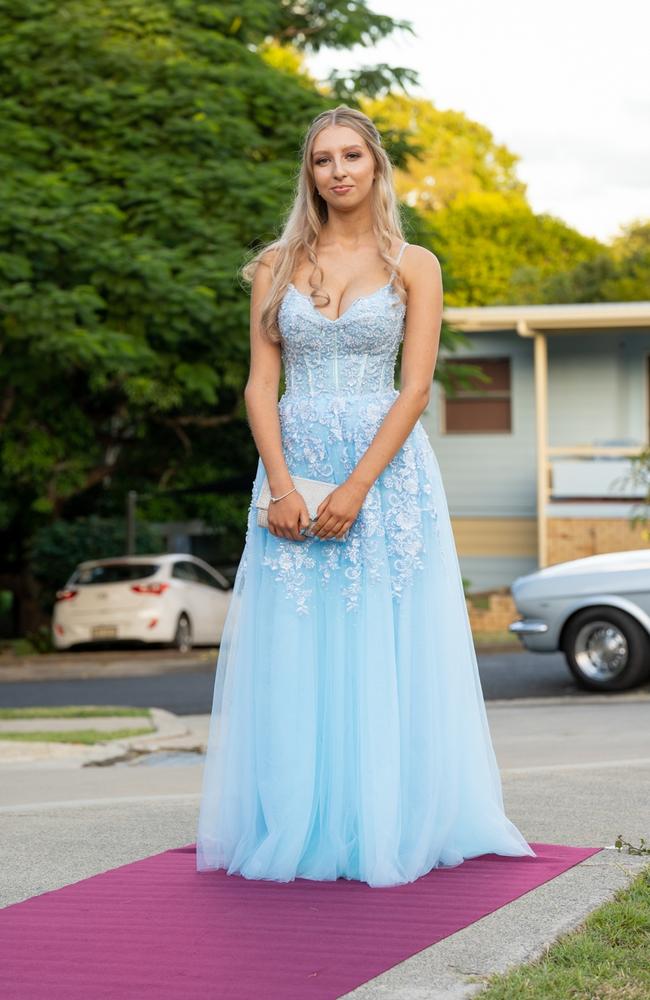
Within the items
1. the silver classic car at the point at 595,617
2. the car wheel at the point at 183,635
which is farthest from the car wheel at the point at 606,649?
the car wheel at the point at 183,635

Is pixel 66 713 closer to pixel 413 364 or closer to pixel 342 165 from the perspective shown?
pixel 413 364

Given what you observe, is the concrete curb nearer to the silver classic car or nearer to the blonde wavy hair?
the silver classic car

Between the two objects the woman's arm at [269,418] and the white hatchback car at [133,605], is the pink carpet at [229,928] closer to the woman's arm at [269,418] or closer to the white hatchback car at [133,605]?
the woman's arm at [269,418]

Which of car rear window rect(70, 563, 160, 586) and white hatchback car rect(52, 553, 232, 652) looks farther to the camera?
car rear window rect(70, 563, 160, 586)

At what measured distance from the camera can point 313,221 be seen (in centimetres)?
530

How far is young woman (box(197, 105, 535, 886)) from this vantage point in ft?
16.6

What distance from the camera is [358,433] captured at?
5230mm

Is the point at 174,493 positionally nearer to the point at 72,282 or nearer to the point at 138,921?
the point at 72,282

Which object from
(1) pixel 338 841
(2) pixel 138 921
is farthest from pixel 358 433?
(2) pixel 138 921

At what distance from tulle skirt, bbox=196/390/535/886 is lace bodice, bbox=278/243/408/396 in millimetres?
61

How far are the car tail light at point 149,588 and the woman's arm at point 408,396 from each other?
631 inches

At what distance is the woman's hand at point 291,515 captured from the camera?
5105mm

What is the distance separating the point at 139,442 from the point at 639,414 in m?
9.10

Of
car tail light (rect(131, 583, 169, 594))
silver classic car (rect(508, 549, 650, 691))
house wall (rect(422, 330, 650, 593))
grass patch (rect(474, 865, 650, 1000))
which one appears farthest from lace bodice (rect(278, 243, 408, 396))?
house wall (rect(422, 330, 650, 593))
